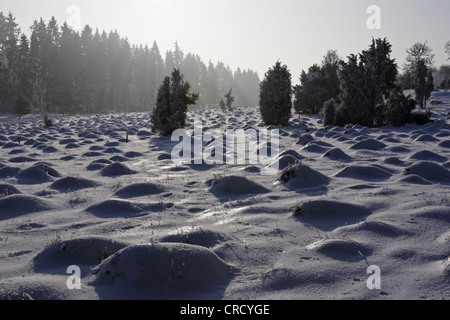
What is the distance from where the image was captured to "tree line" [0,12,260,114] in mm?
48062

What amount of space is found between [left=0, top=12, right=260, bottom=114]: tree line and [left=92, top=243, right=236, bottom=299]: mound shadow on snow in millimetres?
43543

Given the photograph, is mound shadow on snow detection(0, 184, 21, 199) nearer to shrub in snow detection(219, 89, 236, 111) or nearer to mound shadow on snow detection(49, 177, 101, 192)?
→ mound shadow on snow detection(49, 177, 101, 192)

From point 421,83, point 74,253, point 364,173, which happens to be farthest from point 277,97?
point 74,253

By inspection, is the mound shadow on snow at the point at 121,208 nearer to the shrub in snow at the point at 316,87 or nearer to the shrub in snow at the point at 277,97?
the shrub in snow at the point at 277,97

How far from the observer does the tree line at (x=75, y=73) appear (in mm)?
48062

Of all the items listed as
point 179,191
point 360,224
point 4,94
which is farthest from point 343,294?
point 4,94

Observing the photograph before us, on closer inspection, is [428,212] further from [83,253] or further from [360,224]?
[83,253]

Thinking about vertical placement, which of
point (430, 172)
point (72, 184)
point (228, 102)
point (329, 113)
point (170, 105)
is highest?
point (228, 102)

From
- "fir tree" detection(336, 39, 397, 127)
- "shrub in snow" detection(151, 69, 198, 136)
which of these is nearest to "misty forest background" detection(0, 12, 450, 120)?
"fir tree" detection(336, 39, 397, 127)

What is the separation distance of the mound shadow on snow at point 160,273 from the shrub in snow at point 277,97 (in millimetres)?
14264

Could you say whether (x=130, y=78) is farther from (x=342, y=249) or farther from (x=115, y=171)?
(x=342, y=249)

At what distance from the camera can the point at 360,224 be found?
326 centimetres

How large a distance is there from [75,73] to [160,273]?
175ft

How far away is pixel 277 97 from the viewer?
1616cm
